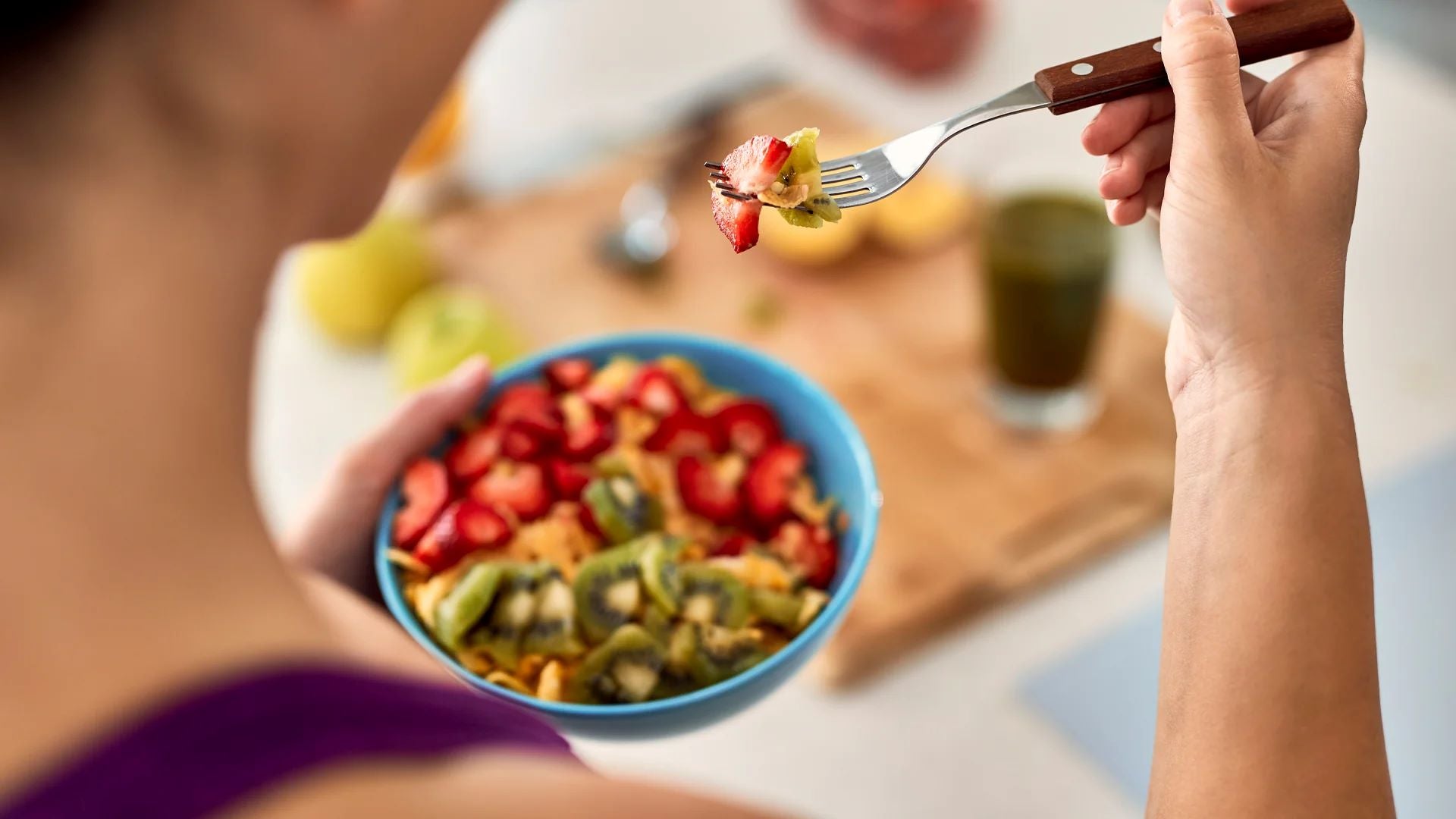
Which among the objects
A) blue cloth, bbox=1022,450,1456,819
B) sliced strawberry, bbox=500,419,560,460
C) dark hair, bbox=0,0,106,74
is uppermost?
dark hair, bbox=0,0,106,74

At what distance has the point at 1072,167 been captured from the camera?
1.35 metres

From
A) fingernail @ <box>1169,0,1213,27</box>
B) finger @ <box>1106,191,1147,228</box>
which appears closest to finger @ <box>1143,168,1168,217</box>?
finger @ <box>1106,191,1147,228</box>

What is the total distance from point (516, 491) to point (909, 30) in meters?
1.06

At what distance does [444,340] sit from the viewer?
51.9 inches

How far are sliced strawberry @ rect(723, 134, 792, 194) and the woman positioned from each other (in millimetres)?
168

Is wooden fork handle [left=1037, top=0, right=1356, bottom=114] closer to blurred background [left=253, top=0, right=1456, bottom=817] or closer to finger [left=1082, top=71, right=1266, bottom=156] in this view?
finger [left=1082, top=71, right=1266, bottom=156]

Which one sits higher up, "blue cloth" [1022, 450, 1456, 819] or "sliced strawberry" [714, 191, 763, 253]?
"sliced strawberry" [714, 191, 763, 253]

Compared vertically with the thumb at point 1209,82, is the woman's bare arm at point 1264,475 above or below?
below

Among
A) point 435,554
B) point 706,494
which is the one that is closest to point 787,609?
point 706,494

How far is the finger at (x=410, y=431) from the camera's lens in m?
0.97

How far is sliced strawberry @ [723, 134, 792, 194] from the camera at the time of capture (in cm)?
70

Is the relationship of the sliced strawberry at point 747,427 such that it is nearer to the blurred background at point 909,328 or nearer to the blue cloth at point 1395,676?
the blurred background at point 909,328

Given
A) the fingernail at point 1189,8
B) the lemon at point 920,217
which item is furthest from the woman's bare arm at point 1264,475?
the lemon at point 920,217

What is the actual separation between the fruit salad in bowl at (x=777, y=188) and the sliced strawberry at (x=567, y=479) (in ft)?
1.02
